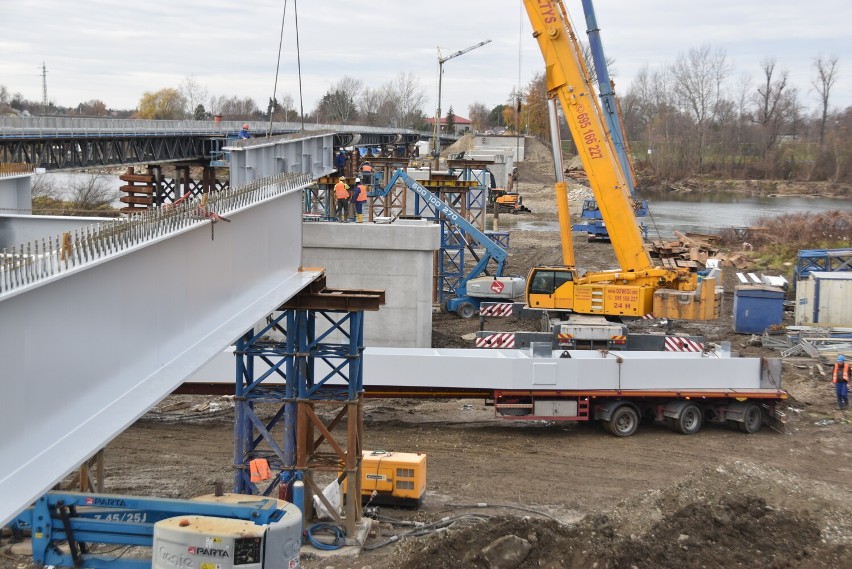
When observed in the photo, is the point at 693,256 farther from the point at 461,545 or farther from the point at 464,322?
the point at 461,545

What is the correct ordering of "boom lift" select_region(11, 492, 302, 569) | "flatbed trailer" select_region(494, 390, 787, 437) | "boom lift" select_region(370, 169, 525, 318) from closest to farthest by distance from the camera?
"boom lift" select_region(11, 492, 302, 569), "flatbed trailer" select_region(494, 390, 787, 437), "boom lift" select_region(370, 169, 525, 318)

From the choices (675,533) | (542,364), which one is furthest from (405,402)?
(675,533)

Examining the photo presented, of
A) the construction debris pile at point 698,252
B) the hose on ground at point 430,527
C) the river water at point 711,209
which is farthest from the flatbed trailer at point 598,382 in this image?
the river water at point 711,209

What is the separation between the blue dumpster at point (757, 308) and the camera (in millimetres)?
30141

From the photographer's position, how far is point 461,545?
43.3ft

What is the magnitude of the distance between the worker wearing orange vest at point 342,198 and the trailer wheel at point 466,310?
477 centimetres

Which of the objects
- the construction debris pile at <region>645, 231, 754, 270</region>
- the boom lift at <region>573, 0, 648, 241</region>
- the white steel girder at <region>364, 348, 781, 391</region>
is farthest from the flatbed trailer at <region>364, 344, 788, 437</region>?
the construction debris pile at <region>645, 231, 754, 270</region>

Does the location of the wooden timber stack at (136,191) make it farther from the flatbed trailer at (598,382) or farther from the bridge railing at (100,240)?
the bridge railing at (100,240)

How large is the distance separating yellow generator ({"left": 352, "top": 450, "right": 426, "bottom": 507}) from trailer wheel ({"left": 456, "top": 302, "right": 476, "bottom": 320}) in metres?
16.2

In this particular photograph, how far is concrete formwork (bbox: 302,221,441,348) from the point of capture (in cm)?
2630

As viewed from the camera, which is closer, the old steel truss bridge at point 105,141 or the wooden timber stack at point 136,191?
the wooden timber stack at point 136,191

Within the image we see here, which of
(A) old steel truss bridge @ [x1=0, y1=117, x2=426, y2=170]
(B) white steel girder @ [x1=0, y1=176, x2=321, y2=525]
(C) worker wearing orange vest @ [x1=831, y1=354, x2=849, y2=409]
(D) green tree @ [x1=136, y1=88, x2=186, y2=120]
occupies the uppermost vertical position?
(D) green tree @ [x1=136, y1=88, x2=186, y2=120]

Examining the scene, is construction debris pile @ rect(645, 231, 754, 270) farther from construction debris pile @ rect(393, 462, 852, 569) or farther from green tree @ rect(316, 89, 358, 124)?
green tree @ rect(316, 89, 358, 124)

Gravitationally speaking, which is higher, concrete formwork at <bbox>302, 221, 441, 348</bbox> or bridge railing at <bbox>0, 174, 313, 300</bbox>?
bridge railing at <bbox>0, 174, 313, 300</bbox>
